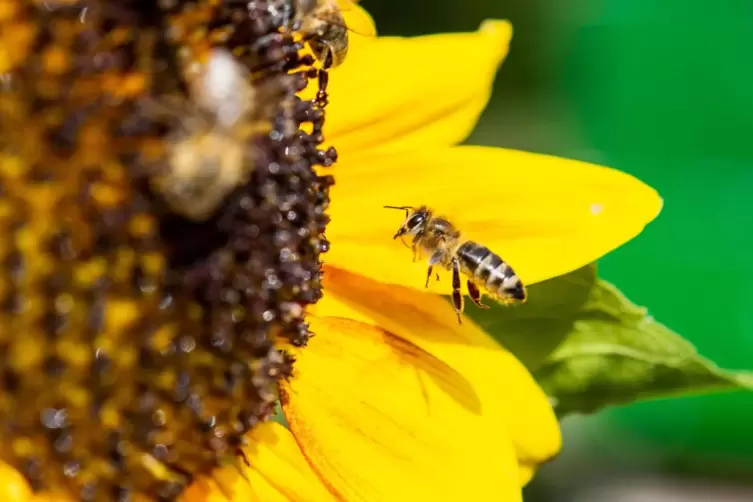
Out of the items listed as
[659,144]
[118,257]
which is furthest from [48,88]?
[659,144]

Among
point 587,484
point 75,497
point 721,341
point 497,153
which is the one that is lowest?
point 587,484

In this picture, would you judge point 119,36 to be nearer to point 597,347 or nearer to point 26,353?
point 26,353

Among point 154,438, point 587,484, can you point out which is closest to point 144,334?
point 154,438

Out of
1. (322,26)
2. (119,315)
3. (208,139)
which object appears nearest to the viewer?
(208,139)

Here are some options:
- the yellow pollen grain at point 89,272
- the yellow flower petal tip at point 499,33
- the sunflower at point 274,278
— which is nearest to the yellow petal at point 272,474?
the sunflower at point 274,278

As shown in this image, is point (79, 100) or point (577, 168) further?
point (577, 168)

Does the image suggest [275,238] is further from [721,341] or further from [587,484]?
[587,484]
